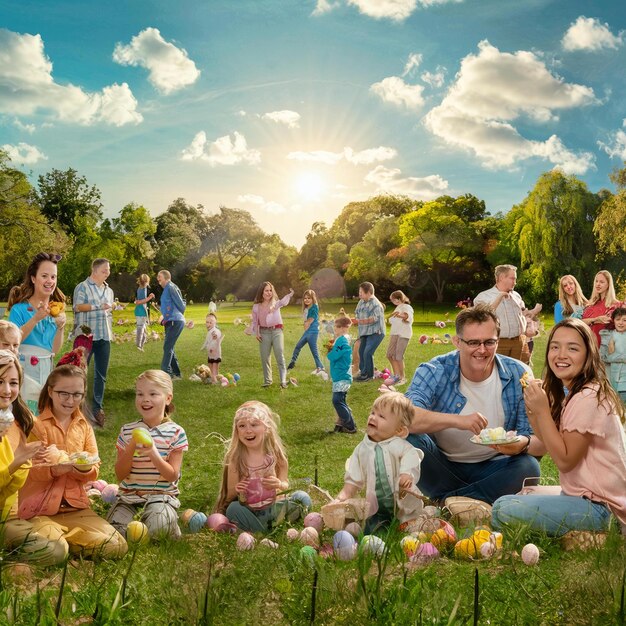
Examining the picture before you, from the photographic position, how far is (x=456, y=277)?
44875mm

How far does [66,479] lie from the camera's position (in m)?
4.78

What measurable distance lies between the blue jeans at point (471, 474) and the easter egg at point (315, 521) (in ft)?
2.88

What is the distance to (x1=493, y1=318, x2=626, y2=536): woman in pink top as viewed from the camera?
4.30m

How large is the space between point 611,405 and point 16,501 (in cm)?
372

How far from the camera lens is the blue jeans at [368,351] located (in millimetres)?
13523

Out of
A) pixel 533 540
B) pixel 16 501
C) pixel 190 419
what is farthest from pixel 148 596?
pixel 190 419

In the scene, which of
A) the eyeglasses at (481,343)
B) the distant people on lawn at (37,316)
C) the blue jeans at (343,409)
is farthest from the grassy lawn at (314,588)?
the blue jeans at (343,409)

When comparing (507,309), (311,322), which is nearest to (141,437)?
(507,309)

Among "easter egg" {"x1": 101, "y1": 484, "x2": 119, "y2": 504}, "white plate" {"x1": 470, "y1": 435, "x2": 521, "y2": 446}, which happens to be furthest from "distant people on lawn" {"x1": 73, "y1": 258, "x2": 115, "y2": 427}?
"white plate" {"x1": 470, "y1": 435, "x2": 521, "y2": 446}

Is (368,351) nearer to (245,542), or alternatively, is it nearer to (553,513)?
(553,513)

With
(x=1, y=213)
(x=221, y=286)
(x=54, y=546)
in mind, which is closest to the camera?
(x=54, y=546)

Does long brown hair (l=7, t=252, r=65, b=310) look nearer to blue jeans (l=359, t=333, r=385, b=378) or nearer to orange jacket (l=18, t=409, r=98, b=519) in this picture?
orange jacket (l=18, t=409, r=98, b=519)

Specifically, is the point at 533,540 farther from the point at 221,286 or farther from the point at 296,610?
the point at 221,286

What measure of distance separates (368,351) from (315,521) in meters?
8.95
